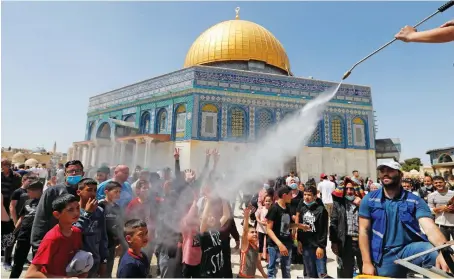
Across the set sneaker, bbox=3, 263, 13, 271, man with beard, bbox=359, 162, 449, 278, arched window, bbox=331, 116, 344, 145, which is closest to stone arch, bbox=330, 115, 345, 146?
arched window, bbox=331, 116, 344, 145

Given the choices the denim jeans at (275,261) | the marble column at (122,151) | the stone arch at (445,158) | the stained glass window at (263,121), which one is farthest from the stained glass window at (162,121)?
the stone arch at (445,158)

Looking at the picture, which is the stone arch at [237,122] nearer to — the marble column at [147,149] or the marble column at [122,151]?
the marble column at [147,149]

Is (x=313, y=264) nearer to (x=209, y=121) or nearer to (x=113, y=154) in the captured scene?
(x=209, y=121)

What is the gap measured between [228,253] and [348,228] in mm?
1829

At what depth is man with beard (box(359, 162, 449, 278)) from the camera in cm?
268

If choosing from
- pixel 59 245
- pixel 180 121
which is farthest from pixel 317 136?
pixel 59 245

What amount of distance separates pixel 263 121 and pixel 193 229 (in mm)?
18454

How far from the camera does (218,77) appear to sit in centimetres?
2114

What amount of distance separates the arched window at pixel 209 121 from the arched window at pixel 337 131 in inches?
362

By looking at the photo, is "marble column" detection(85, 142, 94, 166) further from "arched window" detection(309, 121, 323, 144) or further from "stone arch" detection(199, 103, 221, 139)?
"arched window" detection(309, 121, 323, 144)

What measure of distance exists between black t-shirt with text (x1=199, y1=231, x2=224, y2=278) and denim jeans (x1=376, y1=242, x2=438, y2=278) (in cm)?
158

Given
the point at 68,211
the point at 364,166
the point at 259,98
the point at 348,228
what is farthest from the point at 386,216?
the point at 364,166

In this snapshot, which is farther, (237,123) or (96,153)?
(96,153)

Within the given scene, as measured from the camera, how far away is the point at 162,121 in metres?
22.7
